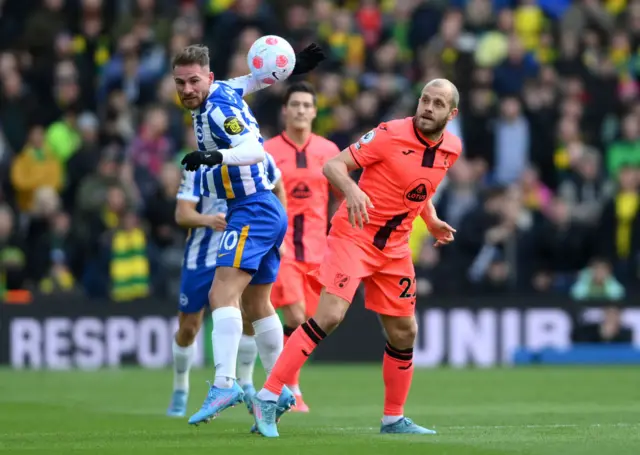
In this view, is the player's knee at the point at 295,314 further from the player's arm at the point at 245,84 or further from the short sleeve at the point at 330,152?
the player's arm at the point at 245,84

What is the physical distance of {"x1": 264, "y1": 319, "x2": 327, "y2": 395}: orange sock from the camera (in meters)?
9.60

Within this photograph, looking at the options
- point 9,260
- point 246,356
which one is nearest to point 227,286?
point 246,356

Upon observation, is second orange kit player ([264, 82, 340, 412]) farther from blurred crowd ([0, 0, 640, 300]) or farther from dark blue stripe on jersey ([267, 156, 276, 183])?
blurred crowd ([0, 0, 640, 300])

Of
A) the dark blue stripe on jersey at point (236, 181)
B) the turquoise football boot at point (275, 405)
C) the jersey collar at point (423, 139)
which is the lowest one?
the turquoise football boot at point (275, 405)

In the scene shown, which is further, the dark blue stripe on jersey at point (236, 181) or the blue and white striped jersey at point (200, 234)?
the blue and white striped jersey at point (200, 234)

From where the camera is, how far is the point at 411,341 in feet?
33.0

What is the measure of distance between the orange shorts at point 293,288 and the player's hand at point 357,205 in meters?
3.49

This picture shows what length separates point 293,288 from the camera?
516 inches

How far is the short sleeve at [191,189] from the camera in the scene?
39.1 ft

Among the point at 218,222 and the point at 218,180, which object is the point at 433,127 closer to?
the point at 218,180

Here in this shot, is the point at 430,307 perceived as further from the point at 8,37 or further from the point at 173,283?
the point at 8,37

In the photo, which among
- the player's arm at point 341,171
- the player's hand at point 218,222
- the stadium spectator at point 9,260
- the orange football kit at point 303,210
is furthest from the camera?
the stadium spectator at point 9,260

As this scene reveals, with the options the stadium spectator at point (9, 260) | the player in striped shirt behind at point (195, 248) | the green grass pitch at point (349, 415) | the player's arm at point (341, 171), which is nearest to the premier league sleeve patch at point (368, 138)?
the player's arm at point (341, 171)

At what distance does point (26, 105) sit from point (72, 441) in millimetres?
12856
